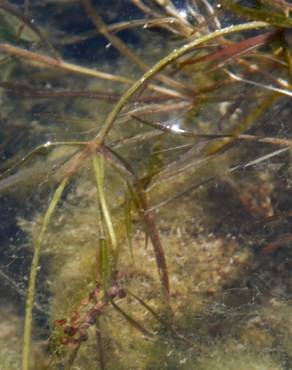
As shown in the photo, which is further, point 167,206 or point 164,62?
point 167,206

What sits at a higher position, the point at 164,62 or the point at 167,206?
the point at 164,62

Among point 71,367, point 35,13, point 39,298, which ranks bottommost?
point 71,367

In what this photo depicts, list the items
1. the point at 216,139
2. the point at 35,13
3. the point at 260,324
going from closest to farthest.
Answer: the point at 260,324, the point at 216,139, the point at 35,13

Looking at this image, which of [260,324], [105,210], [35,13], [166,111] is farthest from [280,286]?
[35,13]

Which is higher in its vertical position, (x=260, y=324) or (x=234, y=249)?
(x=234, y=249)

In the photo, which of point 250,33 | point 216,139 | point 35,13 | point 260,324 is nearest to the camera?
point 260,324

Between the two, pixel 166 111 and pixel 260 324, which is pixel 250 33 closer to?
pixel 166 111

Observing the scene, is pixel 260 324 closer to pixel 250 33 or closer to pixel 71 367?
pixel 71 367

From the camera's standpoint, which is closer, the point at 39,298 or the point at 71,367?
the point at 71,367
